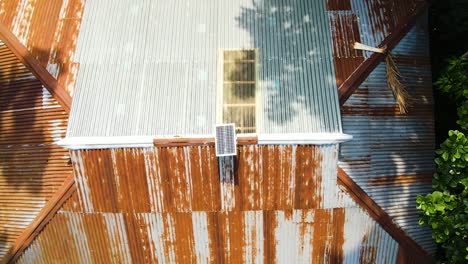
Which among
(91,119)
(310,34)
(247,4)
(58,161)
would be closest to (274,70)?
(310,34)

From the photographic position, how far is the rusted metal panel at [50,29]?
13273 millimetres

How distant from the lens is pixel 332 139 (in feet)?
38.3

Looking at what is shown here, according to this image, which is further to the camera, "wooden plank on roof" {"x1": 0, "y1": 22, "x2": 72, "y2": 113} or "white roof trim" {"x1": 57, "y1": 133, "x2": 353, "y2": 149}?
"wooden plank on roof" {"x1": 0, "y1": 22, "x2": 72, "y2": 113}

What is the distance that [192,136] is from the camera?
39.1ft

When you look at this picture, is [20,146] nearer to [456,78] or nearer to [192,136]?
[192,136]

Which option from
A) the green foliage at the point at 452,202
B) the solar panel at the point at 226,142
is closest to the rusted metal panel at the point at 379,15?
the green foliage at the point at 452,202

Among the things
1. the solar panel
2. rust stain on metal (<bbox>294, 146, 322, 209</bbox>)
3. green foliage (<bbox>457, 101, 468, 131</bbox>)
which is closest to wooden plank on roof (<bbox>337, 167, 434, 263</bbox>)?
rust stain on metal (<bbox>294, 146, 322, 209</bbox>)

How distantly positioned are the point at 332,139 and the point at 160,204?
21.6 ft

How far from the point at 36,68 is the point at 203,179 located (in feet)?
25.6

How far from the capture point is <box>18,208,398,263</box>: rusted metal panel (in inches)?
511

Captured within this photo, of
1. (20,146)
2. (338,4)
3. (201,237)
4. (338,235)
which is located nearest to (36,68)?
(20,146)

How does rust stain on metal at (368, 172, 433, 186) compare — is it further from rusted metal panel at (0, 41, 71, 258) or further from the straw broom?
rusted metal panel at (0, 41, 71, 258)

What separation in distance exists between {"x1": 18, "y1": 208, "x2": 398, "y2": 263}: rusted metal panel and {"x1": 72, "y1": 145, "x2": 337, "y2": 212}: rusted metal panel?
18.6 inches

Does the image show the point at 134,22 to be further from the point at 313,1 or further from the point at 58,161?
the point at 313,1
